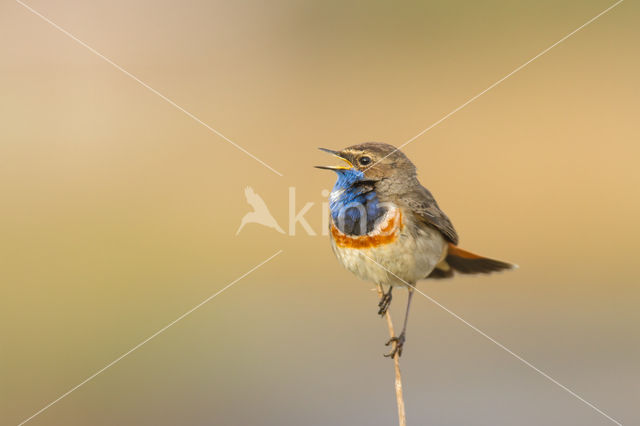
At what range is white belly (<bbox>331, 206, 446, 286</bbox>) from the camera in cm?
335

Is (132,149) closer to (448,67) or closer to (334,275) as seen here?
(334,275)

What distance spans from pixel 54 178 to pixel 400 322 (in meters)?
5.03

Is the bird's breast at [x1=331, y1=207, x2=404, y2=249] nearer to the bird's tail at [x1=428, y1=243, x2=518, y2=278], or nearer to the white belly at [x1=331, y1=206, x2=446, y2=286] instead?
the white belly at [x1=331, y1=206, x2=446, y2=286]

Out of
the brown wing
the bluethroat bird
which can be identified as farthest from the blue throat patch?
the brown wing

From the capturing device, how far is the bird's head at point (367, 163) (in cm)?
343

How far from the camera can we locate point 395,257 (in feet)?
11.0

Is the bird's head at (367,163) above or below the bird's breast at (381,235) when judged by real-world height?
above

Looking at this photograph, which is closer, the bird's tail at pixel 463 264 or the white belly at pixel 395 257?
the white belly at pixel 395 257

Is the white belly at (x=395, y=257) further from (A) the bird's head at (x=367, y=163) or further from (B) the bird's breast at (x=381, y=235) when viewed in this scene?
(A) the bird's head at (x=367, y=163)

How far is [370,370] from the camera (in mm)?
6273

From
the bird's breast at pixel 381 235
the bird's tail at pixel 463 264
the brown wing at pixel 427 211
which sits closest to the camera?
the bird's breast at pixel 381 235

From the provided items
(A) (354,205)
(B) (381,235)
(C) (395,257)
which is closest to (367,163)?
(A) (354,205)

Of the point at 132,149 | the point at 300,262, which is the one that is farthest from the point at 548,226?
the point at 132,149

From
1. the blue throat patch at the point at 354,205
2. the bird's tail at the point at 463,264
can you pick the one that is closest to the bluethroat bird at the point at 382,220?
the blue throat patch at the point at 354,205
